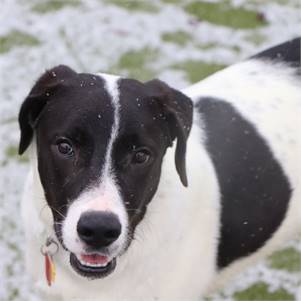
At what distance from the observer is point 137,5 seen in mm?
5816

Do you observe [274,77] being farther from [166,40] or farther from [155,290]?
[166,40]

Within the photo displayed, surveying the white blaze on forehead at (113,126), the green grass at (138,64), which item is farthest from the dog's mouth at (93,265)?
the green grass at (138,64)

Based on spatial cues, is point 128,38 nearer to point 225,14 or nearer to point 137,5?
point 137,5

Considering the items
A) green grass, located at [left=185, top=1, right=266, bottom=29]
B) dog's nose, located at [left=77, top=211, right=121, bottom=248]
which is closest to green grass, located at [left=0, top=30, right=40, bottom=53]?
green grass, located at [left=185, top=1, right=266, bottom=29]

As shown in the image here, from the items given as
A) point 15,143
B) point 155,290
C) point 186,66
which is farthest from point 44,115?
point 186,66

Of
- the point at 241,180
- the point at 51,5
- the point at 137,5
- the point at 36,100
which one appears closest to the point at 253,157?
the point at 241,180

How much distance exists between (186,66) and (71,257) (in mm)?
2777

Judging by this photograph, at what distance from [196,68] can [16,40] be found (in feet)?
4.25

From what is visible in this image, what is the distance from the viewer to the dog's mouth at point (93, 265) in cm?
272

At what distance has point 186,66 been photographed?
5355 mm

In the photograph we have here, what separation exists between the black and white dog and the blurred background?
1.59 m

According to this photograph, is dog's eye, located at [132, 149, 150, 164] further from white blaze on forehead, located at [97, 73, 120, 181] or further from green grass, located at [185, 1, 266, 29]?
green grass, located at [185, 1, 266, 29]

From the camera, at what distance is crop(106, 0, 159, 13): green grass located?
19.0 feet

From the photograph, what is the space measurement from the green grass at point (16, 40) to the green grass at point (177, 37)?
3.07ft
